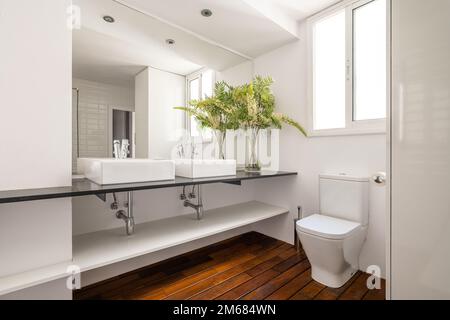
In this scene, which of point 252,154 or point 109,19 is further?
point 252,154

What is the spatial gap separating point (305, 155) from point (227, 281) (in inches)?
52.2

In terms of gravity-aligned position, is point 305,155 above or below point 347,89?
below

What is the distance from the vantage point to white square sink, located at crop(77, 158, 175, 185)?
4.06 ft

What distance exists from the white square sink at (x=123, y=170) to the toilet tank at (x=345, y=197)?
1.28m

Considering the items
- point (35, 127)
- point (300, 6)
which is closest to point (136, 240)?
point (35, 127)

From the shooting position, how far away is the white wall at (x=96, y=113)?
141cm

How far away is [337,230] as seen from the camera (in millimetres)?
1458

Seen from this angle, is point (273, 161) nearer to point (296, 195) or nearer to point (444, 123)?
point (296, 195)

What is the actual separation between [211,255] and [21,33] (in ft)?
6.49

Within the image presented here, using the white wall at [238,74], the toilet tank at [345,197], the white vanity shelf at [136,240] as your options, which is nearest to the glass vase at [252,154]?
the white vanity shelf at [136,240]

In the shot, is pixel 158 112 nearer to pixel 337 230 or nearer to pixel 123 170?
pixel 123 170

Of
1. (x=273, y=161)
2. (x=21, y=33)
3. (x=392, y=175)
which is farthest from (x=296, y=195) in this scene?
(x=21, y=33)
